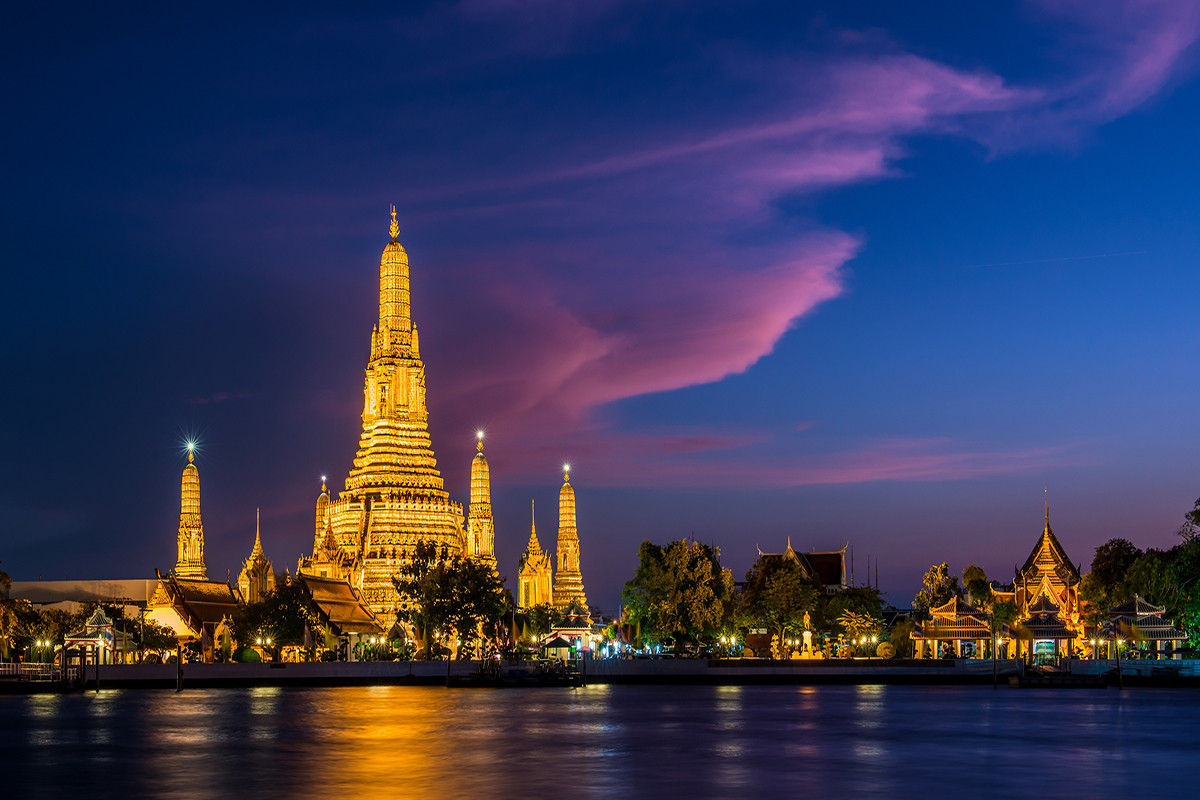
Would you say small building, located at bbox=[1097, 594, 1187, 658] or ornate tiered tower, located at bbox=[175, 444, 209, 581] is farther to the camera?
ornate tiered tower, located at bbox=[175, 444, 209, 581]

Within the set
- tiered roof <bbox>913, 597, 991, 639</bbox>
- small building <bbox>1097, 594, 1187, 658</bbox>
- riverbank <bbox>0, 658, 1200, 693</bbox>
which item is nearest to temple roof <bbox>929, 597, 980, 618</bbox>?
tiered roof <bbox>913, 597, 991, 639</bbox>

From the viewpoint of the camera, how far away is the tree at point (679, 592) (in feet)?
299

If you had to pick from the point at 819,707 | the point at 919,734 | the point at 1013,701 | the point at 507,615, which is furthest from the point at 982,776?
the point at 507,615

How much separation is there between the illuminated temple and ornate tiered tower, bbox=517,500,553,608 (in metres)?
36.2

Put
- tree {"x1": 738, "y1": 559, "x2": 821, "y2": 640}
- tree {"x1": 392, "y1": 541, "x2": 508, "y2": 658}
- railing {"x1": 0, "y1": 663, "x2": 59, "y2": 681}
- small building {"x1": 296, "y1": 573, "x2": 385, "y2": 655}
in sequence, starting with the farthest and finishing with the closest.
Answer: tree {"x1": 738, "y1": 559, "x2": 821, "y2": 640}, small building {"x1": 296, "y1": 573, "x2": 385, "y2": 655}, tree {"x1": 392, "y1": 541, "x2": 508, "y2": 658}, railing {"x1": 0, "y1": 663, "x2": 59, "y2": 681}

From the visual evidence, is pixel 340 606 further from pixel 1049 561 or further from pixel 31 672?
pixel 1049 561

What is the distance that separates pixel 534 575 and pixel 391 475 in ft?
147

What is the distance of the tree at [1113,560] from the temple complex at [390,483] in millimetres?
46688

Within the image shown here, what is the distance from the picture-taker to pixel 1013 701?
218 ft

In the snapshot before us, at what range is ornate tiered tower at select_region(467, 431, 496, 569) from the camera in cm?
12638

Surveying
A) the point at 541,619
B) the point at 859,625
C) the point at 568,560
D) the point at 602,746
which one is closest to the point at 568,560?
the point at 568,560

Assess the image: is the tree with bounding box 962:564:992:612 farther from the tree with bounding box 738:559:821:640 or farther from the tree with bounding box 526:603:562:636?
the tree with bounding box 526:603:562:636

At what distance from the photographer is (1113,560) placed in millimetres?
106188

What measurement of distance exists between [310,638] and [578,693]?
20834 millimetres
